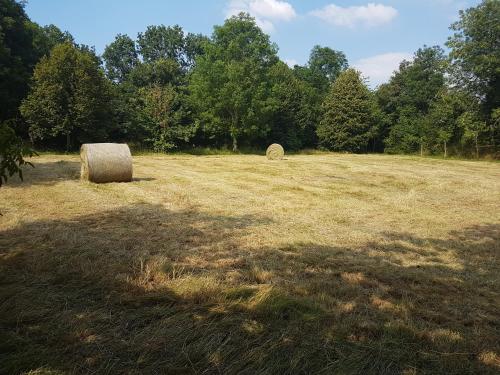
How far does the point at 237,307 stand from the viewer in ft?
12.6

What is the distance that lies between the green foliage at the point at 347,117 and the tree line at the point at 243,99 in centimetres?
14

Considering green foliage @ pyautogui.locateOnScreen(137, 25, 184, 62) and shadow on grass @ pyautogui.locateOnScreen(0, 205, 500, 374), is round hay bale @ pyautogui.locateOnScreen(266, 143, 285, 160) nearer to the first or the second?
shadow on grass @ pyautogui.locateOnScreen(0, 205, 500, 374)

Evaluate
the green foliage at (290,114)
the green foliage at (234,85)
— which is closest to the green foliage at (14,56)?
the green foliage at (234,85)

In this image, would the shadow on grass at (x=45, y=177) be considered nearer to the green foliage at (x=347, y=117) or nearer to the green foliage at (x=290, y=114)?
the green foliage at (x=290, y=114)

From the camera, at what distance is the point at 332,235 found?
7594 millimetres

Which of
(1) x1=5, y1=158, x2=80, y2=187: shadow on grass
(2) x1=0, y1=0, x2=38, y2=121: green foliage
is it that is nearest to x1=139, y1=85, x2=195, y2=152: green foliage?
(2) x1=0, y1=0, x2=38, y2=121: green foliage

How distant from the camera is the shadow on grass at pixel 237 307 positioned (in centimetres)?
300

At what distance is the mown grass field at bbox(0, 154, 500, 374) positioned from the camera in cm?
304

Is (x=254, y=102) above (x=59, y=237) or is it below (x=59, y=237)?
above

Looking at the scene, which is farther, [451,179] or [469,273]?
[451,179]

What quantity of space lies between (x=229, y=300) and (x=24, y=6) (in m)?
48.1

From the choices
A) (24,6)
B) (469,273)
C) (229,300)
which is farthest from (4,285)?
(24,6)


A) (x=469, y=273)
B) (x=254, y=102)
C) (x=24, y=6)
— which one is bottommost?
(x=469, y=273)

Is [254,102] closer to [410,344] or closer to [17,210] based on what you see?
[17,210]
